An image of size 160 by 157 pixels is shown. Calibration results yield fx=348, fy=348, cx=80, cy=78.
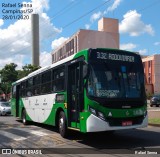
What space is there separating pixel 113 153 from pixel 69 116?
3411 mm

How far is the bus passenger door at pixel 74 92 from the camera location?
12.2m

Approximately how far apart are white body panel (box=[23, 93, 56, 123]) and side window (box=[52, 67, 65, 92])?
1.44 ft

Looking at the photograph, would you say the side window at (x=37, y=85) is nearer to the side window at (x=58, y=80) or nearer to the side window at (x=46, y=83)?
the side window at (x=46, y=83)

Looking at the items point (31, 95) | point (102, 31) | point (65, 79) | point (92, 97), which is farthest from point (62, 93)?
point (102, 31)

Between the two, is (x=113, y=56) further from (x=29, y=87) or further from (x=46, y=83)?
(x=29, y=87)

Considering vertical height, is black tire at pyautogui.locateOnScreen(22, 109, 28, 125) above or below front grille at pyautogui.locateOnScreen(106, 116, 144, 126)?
below

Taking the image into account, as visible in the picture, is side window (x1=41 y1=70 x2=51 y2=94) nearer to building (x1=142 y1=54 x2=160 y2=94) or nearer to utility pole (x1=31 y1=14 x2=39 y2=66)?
utility pole (x1=31 y1=14 x2=39 y2=66)

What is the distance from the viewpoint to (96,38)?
407 feet

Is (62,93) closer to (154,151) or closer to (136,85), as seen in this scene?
(136,85)

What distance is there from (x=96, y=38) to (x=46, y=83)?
357ft

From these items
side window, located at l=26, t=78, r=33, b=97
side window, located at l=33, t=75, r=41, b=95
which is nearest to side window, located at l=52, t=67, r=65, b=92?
side window, located at l=33, t=75, r=41, b=95

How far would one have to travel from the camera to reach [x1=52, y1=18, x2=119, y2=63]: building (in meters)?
121

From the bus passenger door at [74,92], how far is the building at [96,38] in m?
105

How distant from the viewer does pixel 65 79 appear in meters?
13.7
